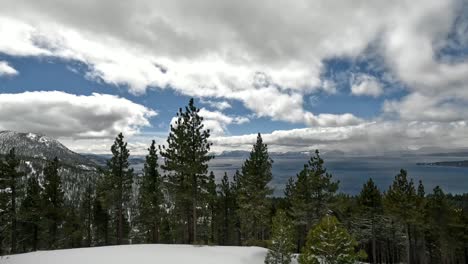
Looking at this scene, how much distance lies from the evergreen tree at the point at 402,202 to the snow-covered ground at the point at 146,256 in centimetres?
1959

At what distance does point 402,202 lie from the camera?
1390 inches

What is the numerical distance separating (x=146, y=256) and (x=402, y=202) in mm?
29756

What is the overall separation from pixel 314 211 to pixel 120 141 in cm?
2439

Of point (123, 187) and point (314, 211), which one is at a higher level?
point (123, 187)

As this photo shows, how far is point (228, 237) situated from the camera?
57.9 metres

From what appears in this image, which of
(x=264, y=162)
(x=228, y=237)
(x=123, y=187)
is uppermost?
(x=264, y=162)

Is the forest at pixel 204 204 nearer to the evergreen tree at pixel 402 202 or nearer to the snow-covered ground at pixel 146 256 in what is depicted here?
the evergreen tree at pixel 402 202

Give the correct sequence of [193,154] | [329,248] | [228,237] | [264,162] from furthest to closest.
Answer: [228,237] < [264,162] < [193,154] < [329,248]

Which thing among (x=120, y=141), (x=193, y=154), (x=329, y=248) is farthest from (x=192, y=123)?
(x=329, y=248)

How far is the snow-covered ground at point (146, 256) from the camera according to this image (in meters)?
20.2

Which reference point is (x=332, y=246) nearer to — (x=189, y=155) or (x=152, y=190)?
(x=189, y=155)

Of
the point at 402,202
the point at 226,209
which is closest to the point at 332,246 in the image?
the point at 402,202

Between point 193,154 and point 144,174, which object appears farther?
point 144,174

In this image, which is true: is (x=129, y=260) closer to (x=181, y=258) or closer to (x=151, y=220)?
(x=181, y=258)
